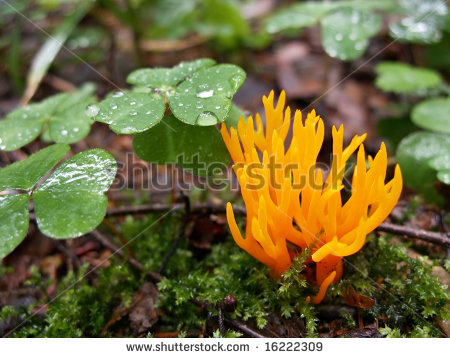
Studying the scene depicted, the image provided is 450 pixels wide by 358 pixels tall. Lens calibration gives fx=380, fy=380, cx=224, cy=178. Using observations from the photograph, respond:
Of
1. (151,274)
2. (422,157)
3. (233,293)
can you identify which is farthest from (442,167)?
(151,274)

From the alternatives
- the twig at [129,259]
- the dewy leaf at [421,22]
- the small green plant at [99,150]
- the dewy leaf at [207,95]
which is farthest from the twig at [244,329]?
the dewy leaf at [421,22]

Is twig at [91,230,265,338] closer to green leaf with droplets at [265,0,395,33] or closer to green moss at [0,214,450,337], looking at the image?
green moss at [0,214,450,337]

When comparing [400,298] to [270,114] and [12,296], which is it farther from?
[12,296]

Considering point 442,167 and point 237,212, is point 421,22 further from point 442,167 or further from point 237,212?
point 237,212

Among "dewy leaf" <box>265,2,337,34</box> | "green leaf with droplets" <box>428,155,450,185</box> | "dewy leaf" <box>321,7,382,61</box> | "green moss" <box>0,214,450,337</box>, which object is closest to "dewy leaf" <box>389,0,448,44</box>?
"dewy leaf" <box>321,7,382,61</box>

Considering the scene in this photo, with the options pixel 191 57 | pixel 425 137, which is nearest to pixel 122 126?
pixel 425 137
